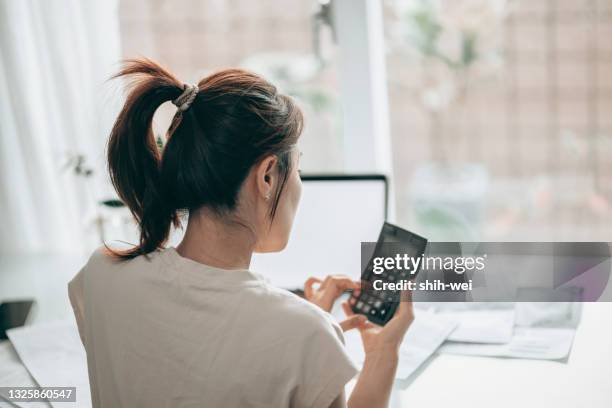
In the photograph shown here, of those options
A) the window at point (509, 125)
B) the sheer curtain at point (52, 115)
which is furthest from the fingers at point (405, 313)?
the window at point (509, 125)

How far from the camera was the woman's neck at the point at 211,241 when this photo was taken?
2.67ft

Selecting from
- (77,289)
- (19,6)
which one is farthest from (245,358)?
(19,6)

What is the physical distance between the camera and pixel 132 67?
83 cm

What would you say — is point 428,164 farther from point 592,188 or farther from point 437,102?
point 592,188

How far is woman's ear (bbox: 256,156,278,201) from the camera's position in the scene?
2.61ft

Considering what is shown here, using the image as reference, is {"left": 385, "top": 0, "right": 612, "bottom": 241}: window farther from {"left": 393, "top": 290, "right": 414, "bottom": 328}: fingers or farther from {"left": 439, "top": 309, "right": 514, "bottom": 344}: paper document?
{"left": 393, "top": 290, "right": 414, "bottom": 328}: fingers

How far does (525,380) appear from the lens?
1.02m

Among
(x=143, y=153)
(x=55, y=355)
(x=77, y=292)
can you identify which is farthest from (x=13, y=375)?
(x=143, y=153)

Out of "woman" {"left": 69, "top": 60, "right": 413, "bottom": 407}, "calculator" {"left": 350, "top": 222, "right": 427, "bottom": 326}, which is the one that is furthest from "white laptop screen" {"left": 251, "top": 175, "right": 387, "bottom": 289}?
"woman" {"left": 69, "top": 60, "right": 413, "bottom": 407}

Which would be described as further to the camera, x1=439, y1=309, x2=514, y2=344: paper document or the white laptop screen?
the white laptop screen

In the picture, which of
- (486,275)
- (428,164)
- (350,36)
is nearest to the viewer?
(486,275)

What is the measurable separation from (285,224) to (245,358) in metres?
0.23

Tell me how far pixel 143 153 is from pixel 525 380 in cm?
68

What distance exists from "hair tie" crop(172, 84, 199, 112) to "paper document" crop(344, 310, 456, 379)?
0.55 m
